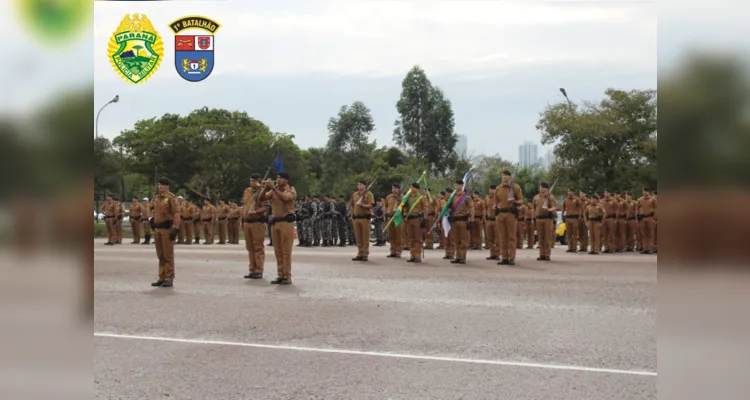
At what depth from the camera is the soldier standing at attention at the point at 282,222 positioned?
37.0 feet

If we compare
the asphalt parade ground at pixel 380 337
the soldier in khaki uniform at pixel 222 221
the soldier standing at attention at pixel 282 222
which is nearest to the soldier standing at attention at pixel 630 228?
the asphalt parade ground at pixel 380 337

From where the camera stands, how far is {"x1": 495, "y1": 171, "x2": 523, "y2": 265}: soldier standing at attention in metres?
14.5

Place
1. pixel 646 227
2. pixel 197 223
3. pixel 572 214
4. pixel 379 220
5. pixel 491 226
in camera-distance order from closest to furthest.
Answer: pixel 491 226 < pixel 646 227 < pixel 572 214 < pixel 379 220 < pixel 197 223

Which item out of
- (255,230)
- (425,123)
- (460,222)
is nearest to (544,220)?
(460,222)

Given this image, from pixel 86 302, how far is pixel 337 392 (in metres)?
A: 3.47

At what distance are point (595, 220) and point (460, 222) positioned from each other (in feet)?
17.4

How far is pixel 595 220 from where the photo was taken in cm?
1886

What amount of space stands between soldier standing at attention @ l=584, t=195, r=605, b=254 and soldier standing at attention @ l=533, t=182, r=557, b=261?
2597mm

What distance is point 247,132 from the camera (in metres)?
34.6

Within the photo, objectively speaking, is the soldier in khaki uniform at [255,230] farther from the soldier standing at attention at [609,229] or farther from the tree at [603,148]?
the soldier standing at attention at [609,229]

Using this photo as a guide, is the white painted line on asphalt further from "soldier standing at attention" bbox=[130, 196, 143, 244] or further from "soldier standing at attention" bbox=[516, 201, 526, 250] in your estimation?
"soldier standing at attention" bbox=[130, 196, 143, 244]

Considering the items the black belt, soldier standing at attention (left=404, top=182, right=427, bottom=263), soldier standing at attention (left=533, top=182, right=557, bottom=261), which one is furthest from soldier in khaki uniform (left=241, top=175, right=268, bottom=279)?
soldier standing at attention (left=533, top=182, right=557, bottom=261)

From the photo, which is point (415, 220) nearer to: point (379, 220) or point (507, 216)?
point (507, 216)

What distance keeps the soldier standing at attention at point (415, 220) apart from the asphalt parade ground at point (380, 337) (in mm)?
3022
